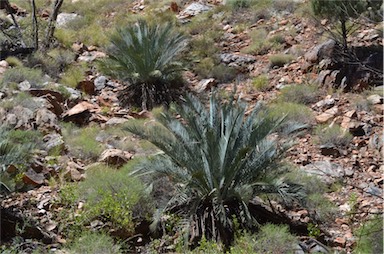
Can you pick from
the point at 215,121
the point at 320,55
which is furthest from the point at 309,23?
the point at 215,121

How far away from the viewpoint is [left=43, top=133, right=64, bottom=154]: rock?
6.55 m

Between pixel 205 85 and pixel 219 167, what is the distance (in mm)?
4630

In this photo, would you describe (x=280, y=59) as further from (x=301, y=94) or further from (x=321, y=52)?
(x=301, y=94)

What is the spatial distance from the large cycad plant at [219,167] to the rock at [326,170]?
31.6 inches

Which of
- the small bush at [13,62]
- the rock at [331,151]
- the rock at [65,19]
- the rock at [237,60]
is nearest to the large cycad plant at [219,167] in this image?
the rock at [331,151]

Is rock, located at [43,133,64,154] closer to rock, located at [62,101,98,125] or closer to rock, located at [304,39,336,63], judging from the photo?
rock, located at [62,101,98,125]

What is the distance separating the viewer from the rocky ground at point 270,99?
537 cm

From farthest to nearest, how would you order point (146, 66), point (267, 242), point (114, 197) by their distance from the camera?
point (146, 66) < point (114, 197) < point (267, 242)

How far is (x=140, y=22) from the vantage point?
10.5 metres

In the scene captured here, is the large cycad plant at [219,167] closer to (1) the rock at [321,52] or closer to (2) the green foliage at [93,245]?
(2) the green foliage at [93,245]

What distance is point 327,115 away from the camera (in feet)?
26.4

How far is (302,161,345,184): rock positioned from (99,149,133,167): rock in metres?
2.41

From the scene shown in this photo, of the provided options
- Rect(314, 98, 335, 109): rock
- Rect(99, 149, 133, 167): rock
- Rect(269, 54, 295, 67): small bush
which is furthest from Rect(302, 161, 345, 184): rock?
Rect(269, 54, 295, 67): small bush

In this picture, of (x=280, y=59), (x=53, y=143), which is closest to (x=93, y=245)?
(x=53, y=143)
